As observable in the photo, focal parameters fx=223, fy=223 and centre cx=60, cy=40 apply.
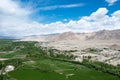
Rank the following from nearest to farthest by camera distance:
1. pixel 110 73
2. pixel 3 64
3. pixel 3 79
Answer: pixel 3 79
pixel 110 73
pixel 3 64

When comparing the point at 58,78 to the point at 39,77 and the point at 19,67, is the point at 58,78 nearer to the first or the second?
the point at 39,77

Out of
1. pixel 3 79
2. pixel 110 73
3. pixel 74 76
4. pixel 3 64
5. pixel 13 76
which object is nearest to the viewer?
pixel 3 79

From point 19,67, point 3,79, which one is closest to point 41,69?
point 19,67

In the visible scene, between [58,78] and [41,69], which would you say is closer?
[58,78]

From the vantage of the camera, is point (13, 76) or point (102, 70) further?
point (102, 70)

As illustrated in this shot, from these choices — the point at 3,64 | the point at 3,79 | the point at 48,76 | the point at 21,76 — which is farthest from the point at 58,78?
the point at 3,64

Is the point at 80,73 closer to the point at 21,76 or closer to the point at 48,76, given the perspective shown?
the point at 48,76

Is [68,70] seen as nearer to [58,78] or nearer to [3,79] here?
[58,78]

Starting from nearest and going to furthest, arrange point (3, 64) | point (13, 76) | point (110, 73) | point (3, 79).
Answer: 1. point (3, 79)
2. point (13, 76)
3. point (110, 73)
4. point (3, 64)
